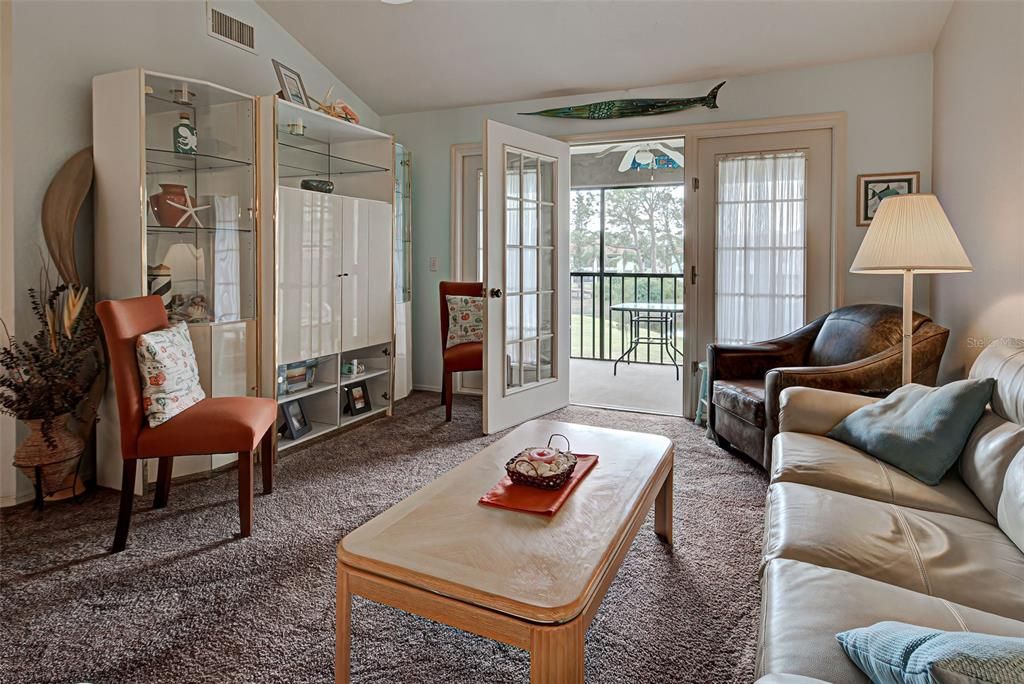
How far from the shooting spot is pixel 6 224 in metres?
2.71

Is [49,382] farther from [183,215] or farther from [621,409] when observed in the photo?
[621,409]

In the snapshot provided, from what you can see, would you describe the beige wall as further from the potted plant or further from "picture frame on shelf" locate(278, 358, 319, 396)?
the potted plant

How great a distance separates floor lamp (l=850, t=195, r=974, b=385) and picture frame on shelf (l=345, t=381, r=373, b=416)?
3147 mm

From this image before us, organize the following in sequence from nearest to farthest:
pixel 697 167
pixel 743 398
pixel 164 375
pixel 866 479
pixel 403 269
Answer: pixel 866 479, pixel 164 375, pixel 743 398, pixel 697 167, pixel 403 269

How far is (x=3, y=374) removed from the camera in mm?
2715

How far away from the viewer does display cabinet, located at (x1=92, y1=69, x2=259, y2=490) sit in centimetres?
287

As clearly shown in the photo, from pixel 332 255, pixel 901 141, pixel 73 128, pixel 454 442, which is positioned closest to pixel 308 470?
pixel 454 442

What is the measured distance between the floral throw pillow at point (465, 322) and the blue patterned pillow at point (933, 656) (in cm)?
368

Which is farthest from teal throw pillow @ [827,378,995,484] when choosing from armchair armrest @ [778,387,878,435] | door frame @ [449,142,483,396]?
door frame @ [449,142,483,396]

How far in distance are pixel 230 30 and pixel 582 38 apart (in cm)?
210

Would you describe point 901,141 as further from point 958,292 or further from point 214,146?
point 214,146

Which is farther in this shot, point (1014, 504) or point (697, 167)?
point (697, 167)

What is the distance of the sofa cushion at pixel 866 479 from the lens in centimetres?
177

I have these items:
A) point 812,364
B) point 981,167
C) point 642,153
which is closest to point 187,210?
point 812,364
